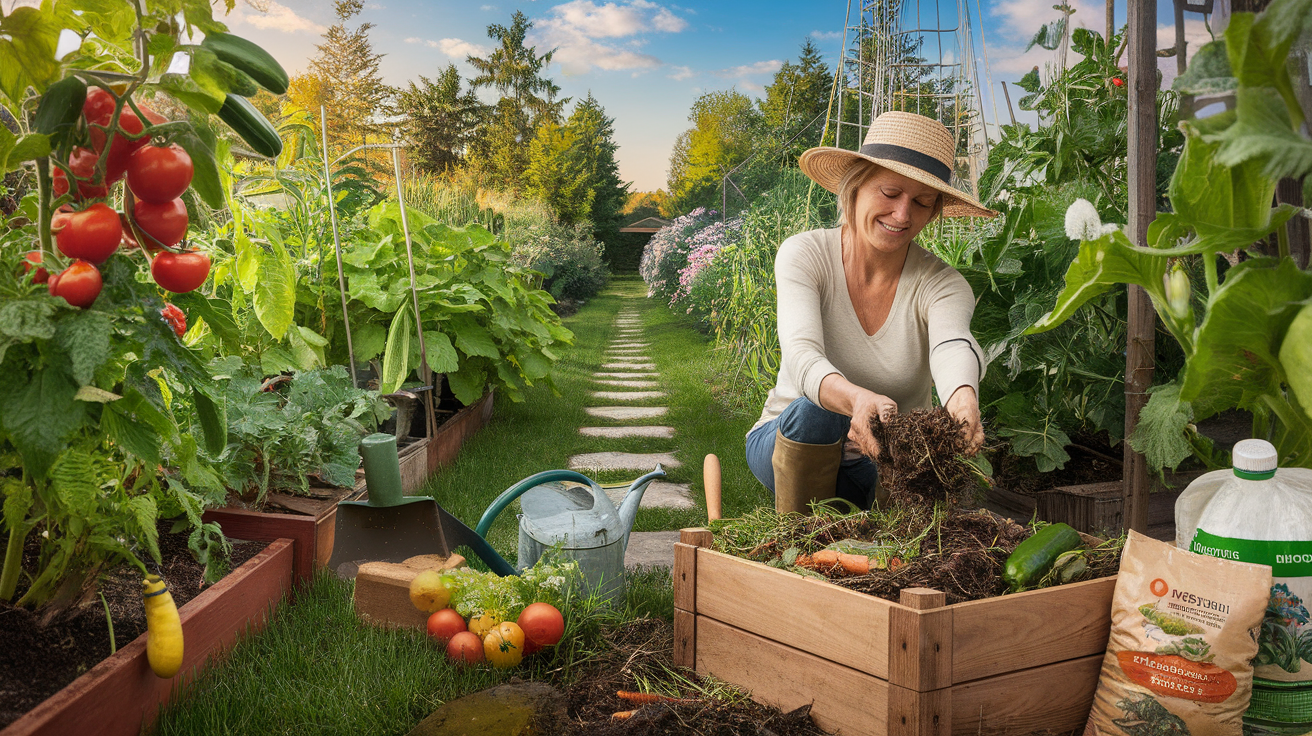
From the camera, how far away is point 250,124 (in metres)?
1.29

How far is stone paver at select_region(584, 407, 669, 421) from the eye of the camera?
5.25m

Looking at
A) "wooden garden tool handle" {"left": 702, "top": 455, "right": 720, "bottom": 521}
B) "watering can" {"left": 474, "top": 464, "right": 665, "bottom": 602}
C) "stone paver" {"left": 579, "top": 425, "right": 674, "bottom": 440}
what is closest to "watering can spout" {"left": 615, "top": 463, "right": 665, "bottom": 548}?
"watering can" {"left": 474, "top": 464, "right": 665, "bottom": 602}

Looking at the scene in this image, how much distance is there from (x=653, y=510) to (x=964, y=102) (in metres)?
4.70

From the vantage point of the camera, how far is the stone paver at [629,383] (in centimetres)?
650

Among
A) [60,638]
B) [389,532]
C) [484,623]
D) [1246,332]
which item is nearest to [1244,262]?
[1246,332]

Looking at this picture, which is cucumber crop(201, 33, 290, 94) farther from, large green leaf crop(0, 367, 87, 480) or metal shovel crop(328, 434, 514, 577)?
metal shovel crop(328, 434, 514, 577)

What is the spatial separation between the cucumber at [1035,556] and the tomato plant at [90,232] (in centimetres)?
156

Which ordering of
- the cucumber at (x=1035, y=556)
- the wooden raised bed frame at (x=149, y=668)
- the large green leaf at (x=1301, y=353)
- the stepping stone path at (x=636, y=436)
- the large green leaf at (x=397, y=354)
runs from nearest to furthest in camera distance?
the large green leaf at (x=1301, y=353) < the wooden raised bed frame at (x=149, y=668) < the cucumber at (x=1035, y=556) < the stepping stone path at (x=636, y=436) < the large green leaf at (x=397, y=354)

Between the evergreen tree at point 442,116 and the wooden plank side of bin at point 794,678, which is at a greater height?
the evergreen tree at point 442,116

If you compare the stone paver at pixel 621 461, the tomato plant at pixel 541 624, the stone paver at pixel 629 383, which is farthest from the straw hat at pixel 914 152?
the stone paver at pixel 629 383

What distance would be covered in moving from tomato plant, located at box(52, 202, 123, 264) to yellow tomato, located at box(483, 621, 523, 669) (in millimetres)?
1044

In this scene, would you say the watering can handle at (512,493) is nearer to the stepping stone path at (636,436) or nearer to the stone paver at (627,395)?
the stepping stone path at (636,436)

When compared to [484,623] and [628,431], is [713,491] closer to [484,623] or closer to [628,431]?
[484,623]

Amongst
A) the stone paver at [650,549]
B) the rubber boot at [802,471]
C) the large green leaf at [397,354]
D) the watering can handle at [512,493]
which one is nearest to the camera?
the watering can handle at [512,493]
